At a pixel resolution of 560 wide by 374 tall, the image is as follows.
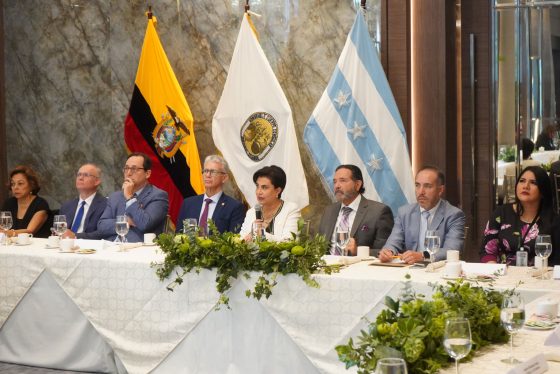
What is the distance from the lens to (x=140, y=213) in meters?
5.68

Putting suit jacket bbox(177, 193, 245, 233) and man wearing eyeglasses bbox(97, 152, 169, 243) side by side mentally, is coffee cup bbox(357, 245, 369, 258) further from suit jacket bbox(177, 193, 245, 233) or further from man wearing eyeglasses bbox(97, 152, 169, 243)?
man wearing eyeglasses bbox(97, 152, 169, 243)

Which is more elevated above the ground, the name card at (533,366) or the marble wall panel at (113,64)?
the marble wall panel at (113,64)

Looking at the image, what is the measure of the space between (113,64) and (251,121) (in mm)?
1572

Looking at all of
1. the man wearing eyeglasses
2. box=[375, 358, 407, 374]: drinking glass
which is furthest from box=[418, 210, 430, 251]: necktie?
box=[375, 358, 407, 374]: drinking glass

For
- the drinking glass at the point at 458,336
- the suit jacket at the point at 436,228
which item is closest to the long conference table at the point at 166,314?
the suit jacket at the point at 436,228

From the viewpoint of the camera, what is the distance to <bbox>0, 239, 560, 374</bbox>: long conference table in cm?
403

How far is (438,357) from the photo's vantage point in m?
2.37

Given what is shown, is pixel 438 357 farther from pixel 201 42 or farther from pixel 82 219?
pixel 201 42

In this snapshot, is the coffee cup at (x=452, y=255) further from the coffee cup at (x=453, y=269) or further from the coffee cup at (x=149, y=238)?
the coffee cup at (x=149, y=238)

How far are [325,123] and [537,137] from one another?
1.93m

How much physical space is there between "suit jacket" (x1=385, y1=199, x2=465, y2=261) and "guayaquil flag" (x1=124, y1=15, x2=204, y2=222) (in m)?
2.24

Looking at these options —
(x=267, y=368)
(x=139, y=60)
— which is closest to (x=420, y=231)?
(x=267, y=368)

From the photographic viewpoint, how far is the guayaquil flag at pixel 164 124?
274 inches

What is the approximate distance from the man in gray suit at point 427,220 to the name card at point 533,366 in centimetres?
268
